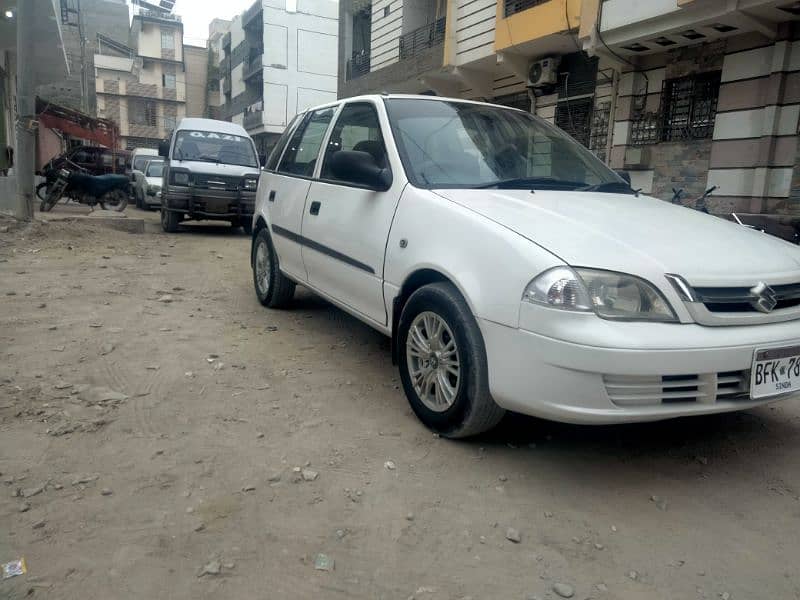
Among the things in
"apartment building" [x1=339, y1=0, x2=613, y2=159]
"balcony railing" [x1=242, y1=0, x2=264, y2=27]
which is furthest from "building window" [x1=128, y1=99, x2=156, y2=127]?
"apartment building" [x1=339, y1=0, x2=613, y2=159]

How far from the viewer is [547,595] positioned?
1.94 metres

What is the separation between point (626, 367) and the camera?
2.30m

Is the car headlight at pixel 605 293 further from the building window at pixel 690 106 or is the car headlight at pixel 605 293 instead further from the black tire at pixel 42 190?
the black tire at pixel 42 190

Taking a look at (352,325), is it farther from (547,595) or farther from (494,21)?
(494,21)

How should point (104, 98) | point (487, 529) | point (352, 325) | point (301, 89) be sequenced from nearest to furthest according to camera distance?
point (487, 529), point (352, 325), point (301, 89), point (104, 98)

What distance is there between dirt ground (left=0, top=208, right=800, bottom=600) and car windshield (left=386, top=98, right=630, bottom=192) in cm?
132

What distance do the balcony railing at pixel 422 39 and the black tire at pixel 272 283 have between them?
1024 centimetres

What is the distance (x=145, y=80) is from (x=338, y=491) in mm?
57137

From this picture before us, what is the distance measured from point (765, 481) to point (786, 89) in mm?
6881

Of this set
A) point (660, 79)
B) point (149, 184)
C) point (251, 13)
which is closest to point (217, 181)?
point (149, 184)

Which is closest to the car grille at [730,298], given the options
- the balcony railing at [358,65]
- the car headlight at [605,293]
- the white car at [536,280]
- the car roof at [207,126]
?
the white car at [536,280]

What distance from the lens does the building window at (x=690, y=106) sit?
342 inches

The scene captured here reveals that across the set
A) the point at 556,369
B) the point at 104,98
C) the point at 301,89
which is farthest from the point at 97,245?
the point at 104,98

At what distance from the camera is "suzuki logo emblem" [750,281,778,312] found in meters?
2.51
